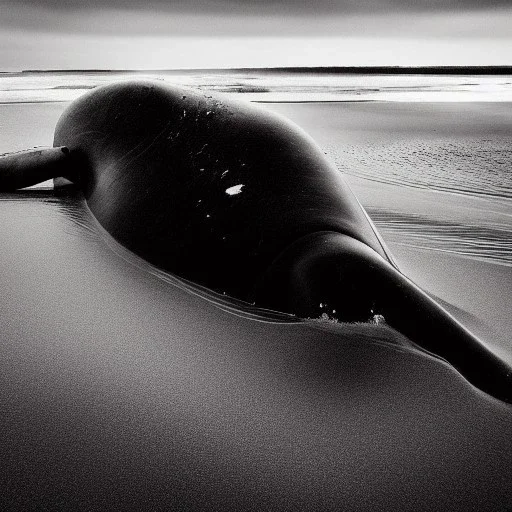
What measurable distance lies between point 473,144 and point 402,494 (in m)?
6.87

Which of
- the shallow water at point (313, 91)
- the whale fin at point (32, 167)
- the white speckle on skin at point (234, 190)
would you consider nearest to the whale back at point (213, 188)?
the white speckle on skin at point (234, 190)

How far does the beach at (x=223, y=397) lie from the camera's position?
147 cm

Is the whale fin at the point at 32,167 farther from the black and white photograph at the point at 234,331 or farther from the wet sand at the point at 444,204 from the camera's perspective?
the wet sand at the point at 444,204

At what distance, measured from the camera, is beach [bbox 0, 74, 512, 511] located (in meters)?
1.47

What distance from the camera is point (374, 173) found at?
5875 mm

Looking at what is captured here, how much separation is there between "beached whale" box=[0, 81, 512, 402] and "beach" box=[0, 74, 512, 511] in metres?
0.10

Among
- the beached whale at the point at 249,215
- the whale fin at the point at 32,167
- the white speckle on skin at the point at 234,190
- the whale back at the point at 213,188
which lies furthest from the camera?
the whale fin at the point at 32,167

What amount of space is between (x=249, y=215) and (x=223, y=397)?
955 mm

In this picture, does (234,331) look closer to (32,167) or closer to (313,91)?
(32,167)

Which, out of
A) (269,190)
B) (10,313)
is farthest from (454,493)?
(10,313)

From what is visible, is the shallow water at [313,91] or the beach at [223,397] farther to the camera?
the shallow water at [313,91]

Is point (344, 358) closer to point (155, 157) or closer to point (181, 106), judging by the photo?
point (155, 157)

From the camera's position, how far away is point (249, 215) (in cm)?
259

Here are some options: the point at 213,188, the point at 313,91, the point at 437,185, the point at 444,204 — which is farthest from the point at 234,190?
the point at 313,91
